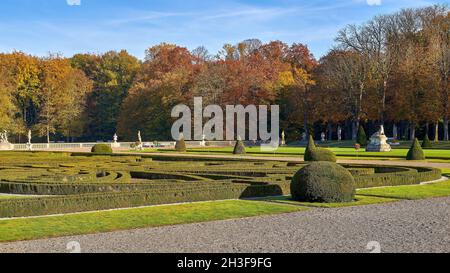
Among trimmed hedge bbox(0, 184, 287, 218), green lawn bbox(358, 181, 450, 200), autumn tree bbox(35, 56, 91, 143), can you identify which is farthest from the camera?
autumn tree bbox(35, 56, 91, 143)

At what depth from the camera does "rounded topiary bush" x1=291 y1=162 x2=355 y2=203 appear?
14496 millimetres

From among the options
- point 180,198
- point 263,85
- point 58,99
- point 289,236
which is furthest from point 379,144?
point 58,99

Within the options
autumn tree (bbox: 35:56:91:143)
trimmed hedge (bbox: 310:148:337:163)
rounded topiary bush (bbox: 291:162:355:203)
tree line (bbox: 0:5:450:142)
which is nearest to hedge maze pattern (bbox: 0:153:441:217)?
rounded topiary bush (bbox: 291:162:355:203)

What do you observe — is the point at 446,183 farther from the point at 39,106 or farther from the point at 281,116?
the point at 39,106

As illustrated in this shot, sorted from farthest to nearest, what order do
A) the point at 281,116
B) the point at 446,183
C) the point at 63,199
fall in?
the point at 281,116
the point at 446,183
the point at 63,199

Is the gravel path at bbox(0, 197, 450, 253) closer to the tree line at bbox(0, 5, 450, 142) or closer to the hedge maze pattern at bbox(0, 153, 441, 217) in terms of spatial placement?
the hedge maze pattern at bbox(0, 153, 441, 217)

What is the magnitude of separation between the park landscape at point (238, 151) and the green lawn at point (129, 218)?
0.15 ft

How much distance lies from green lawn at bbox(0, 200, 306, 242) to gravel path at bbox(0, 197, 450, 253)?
512 millimetres

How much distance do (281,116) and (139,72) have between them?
66.2ft

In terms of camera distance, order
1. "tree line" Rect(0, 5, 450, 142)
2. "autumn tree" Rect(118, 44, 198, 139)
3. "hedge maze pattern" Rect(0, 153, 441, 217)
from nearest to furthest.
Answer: "hedge maze pattern" Rect(0, 153, 441, 217) → "tree line" Rect(0, 5, 450, 142) → "autumn tree" Rect(118, 44, 198, 139)

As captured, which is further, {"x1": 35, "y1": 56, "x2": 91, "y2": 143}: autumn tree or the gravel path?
{"x1": 35, "y1": 56, "x2": 91, "y2": 143}: autumn tree
